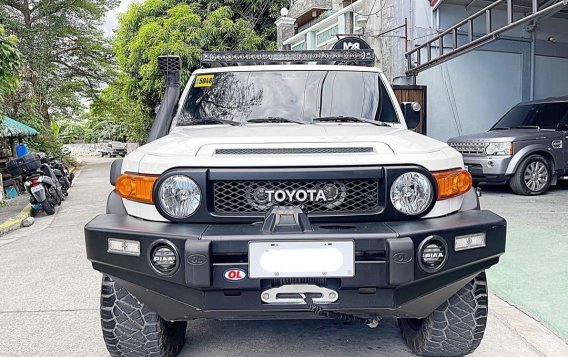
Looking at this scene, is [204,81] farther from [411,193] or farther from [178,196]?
[411,193]

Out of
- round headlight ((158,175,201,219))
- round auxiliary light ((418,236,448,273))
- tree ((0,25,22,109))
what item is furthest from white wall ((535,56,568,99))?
round headlight ((158,175,201,219))

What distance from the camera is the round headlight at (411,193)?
2254 mm

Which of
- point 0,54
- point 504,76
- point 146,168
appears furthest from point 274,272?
point 504,76

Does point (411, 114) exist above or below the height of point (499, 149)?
above

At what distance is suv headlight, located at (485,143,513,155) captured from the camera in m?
8.06

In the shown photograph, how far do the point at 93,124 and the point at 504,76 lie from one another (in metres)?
58.3

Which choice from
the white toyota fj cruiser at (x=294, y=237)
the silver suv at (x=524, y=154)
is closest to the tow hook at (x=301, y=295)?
the white toyota fj cruiser at (x=294, y=237)

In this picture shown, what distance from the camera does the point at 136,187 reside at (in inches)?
92.0

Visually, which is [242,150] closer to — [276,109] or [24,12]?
[276,109]

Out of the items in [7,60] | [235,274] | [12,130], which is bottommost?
[235,274]

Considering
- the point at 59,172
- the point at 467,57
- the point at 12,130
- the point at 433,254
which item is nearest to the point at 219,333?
the point at 433,254

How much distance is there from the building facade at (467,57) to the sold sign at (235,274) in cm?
1003

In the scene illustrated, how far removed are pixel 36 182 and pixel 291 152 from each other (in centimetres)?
790

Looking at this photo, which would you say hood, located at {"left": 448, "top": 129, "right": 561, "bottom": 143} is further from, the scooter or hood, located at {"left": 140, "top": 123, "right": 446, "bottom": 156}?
the scooter
